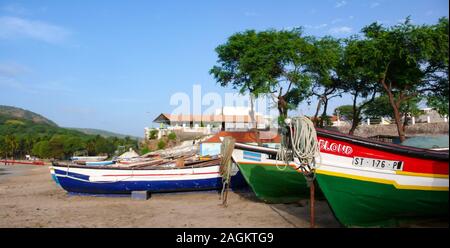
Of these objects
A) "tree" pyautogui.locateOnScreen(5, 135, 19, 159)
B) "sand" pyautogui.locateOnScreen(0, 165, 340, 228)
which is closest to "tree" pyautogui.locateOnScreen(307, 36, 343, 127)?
"sand" pyautogui.locateOnScreen(0, 165, 340, 228)

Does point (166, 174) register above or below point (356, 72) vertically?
below

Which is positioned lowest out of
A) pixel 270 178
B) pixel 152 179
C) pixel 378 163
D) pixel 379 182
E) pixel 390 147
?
pixel 152 179

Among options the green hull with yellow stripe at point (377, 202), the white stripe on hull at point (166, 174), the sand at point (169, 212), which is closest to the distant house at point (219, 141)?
the white stripe on hull at point (166, 174)

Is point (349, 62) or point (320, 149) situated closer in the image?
point (320, 149)

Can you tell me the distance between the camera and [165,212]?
10.8 meters

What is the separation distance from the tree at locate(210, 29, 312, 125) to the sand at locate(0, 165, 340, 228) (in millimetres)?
10737

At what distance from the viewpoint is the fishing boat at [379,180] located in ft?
23.5

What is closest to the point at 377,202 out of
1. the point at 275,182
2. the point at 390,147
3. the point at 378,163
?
the point at 378,163

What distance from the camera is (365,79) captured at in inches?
931

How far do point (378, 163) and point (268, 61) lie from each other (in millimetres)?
16043

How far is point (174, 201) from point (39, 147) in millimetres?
54166

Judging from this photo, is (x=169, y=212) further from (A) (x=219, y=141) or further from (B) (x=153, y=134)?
(B) (x=153, y=134)
